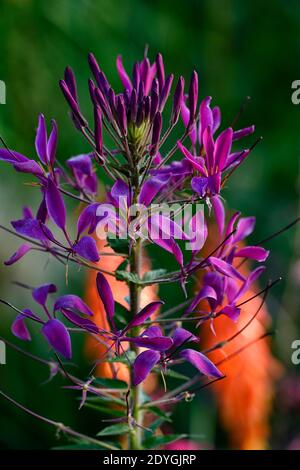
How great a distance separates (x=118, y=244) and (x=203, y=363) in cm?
20

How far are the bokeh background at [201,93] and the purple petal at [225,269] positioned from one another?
0.80 meters

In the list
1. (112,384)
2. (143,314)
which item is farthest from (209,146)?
(112,384)

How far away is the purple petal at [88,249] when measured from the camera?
2.48 feet

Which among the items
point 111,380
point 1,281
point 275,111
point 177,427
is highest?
point 275,111

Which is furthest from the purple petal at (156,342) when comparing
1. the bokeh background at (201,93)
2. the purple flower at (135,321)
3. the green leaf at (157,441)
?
the bokeh background at (201,93)

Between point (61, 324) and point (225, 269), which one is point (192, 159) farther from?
point (61, 324)

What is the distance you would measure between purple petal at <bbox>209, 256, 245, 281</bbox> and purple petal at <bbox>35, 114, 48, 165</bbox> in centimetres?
26

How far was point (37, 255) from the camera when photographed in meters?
1.95

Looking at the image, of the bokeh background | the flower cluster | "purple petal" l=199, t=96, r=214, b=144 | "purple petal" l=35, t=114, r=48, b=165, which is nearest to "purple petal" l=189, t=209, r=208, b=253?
the flower cluster

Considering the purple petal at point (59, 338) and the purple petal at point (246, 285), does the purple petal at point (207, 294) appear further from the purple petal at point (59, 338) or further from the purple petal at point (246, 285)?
the purple petal at point (59, 338)

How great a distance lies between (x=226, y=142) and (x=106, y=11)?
165 cm

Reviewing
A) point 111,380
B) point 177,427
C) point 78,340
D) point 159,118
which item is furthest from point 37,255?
point 159,118

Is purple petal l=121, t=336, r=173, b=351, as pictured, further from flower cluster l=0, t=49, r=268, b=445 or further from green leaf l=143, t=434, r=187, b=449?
green leaf l=143, t=434, r=187, b=449

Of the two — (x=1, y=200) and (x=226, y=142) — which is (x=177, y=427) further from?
(x=226, y=142)
